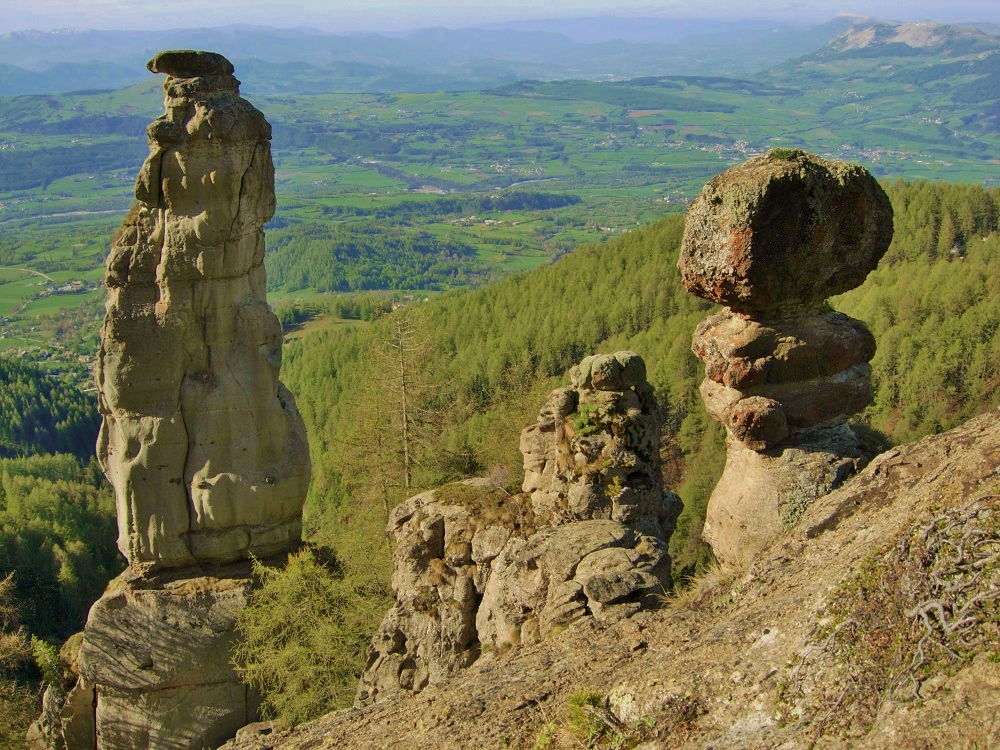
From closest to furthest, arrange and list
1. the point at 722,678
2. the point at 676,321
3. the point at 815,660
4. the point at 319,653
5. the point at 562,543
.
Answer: the point at 815,660, the point at 722,678, the point at 562,543, the point at 319,653, the point at 676,321

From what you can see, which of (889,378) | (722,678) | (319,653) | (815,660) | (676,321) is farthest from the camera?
(676,321)

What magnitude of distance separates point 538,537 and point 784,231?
261 inches

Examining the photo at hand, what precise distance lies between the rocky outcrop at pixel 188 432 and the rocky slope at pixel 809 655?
8.12m

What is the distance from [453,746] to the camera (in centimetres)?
1030

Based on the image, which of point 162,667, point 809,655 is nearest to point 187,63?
point 162,667

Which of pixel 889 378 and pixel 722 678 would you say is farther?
pixel 889 378

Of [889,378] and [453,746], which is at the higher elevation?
[453,746]

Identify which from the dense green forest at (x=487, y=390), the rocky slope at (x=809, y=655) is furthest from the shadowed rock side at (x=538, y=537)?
the dense green forest at (x=487, y=390)

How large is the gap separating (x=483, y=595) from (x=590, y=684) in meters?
5.19

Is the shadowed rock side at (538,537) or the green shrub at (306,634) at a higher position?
the shadowed rock side at (538,537)

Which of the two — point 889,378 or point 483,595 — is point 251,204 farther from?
point 889,378

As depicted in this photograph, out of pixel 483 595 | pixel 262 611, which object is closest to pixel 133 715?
pixel 262 611

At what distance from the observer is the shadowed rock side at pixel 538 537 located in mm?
13852

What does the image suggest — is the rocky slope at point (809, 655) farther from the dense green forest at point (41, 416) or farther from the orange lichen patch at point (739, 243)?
the dense green forest at point (41, 416)
